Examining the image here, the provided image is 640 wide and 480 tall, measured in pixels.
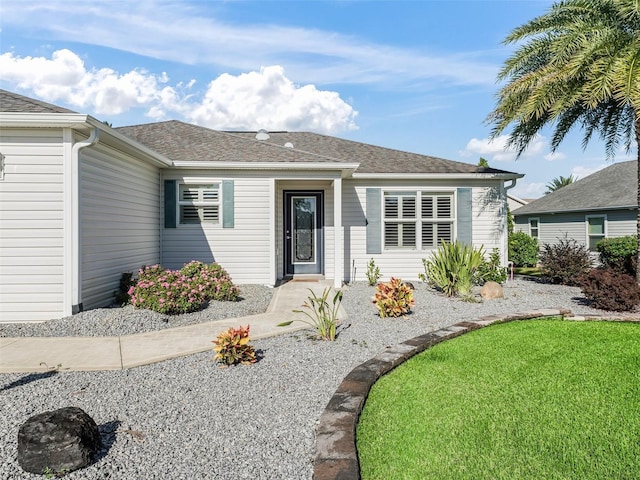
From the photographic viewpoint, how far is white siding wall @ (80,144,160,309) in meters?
6.39

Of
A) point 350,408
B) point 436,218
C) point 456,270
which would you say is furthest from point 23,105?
point 436,218

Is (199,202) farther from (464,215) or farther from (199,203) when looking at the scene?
(464,215)

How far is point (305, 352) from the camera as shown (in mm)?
4602

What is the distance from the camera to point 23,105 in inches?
239

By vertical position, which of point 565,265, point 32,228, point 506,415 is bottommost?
point 506,415

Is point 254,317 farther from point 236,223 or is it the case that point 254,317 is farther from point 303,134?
point 303,134

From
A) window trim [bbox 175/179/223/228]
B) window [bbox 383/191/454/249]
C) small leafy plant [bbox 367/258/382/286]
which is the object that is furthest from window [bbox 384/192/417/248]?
window trim [bbox 175/179/223/228]

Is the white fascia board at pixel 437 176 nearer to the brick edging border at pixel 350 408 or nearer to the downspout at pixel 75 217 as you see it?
the brick edging border at pixel 350 408

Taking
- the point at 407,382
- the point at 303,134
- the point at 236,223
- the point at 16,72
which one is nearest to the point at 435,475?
the point at 407,382

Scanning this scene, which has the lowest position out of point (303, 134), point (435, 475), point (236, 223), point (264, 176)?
point (435, 475)

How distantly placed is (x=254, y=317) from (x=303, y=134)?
953cm

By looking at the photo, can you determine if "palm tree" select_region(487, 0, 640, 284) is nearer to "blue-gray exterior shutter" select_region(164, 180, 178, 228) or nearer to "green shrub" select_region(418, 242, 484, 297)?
"green shrub" select_region(418, 242, 484, 297)

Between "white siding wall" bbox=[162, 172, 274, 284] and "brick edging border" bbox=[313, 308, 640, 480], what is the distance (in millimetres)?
5375

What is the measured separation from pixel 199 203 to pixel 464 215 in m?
7.08
